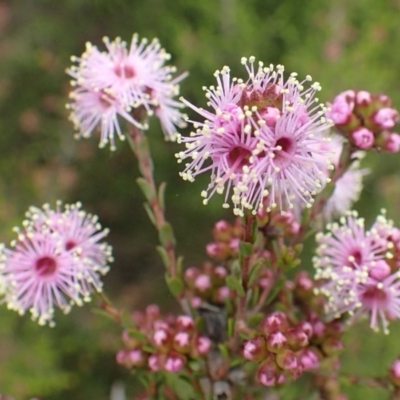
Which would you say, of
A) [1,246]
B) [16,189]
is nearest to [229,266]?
[1,246]

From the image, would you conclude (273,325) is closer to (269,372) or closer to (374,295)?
(269,372)

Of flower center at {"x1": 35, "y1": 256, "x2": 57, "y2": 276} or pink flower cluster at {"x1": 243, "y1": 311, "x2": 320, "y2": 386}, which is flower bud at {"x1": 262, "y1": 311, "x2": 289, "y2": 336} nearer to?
pink flower cluster at {"x1": 243, "y1": 311, "x2": 320, "y2": 386}

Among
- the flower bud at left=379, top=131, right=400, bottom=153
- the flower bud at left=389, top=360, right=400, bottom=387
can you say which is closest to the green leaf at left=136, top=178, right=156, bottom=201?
the flower bud at left=379, top=131, right=400, bottom=153

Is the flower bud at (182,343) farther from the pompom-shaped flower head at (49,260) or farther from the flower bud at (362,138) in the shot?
the flower bud at (362,138)

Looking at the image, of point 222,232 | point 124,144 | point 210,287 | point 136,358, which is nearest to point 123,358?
point 136,358

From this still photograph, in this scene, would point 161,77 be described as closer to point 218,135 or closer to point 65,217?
point 65,217

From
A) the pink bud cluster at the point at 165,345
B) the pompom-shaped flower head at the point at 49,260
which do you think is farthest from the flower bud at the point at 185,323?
the pompom-shaped flower head at the point at 49,260
